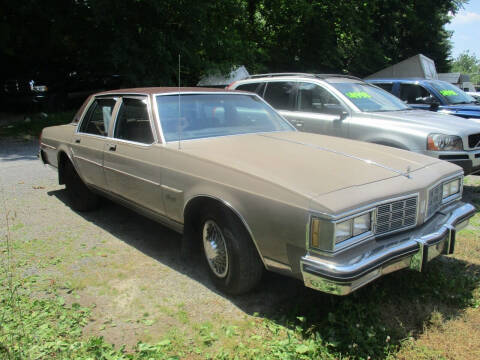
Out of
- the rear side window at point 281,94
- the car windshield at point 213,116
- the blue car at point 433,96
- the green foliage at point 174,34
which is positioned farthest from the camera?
the green foliage at point 174,34

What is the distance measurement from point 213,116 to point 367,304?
221cm

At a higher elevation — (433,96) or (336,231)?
(433,96)

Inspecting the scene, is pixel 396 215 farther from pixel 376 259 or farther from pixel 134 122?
pixel 134 122

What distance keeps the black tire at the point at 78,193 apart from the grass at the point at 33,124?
819 cm

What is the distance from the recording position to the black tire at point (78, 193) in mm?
5187

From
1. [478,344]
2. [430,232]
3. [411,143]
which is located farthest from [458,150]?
[478,344]

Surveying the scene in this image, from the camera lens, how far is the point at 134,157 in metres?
3.85

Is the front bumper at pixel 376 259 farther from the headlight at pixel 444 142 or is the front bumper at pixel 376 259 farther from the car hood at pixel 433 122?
the car hood at pixel 433 122

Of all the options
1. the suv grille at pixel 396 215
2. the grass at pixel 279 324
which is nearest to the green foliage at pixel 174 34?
the grass at pixel 279 324

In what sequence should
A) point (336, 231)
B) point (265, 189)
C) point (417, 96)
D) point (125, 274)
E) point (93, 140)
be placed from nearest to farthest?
point (336, 231), point (265, 189), point (125, 274), point (93, 140), point (417, 96)

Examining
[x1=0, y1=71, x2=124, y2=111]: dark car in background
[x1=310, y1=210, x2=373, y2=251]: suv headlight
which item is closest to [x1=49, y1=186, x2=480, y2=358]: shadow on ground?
[x1=310, y1=210, x2=373, y2=251]: suv headlight

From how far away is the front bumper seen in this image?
238 cm

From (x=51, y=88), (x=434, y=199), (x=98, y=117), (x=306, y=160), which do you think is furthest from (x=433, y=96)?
(x=51, y=88)

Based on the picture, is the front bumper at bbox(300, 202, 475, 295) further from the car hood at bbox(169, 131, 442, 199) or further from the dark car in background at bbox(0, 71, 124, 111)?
the dark car in background at bbox(0, 71, 124, 111)
